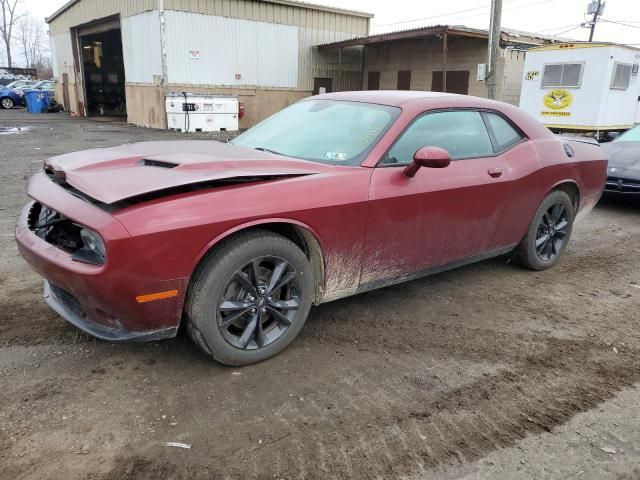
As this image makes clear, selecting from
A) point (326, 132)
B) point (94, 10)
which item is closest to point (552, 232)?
point (326, 132)

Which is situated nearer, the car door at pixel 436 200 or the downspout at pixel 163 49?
the car door at pixel 436 200

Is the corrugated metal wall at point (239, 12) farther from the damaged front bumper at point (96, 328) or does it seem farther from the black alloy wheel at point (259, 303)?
the black alloy wheel at point (259, 303)

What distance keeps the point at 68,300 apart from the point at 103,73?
27.6 m

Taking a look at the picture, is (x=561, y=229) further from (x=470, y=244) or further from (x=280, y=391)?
(x=280, y=391)

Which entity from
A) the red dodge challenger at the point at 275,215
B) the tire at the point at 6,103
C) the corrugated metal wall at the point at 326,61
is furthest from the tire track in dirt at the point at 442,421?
the tire at the point at 6,103

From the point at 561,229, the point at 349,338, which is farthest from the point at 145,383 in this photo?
the point at 561,229

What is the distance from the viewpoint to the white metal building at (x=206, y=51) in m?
18.6

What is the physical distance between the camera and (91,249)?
260 cm

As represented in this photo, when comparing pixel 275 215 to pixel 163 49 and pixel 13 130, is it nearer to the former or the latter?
pixel 163 49

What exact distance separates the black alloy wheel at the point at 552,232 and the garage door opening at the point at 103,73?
25960mm

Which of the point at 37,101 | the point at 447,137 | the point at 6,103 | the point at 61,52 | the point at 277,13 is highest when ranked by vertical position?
the point at 277,13

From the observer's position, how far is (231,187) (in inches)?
109

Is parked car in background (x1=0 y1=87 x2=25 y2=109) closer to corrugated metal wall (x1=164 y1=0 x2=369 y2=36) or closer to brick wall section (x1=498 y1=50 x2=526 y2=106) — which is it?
corrugated metal wall (x1=164 y1=0 x2=369 y2=36)

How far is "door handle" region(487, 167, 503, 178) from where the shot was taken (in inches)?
155
